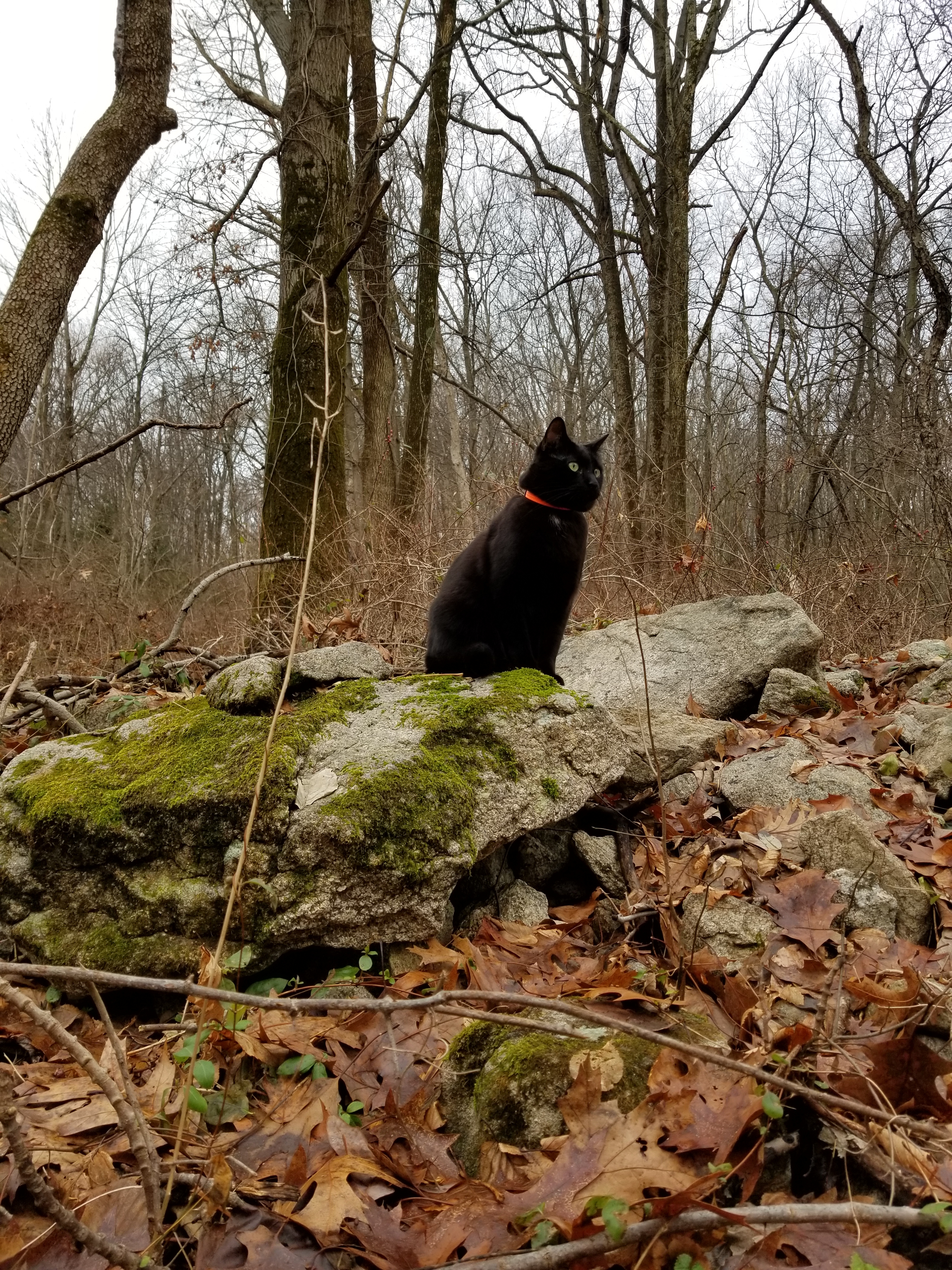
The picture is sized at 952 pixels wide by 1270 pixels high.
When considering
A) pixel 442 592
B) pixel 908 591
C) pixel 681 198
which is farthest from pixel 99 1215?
pixel 681 198

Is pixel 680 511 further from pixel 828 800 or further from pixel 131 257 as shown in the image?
pixel 131 257

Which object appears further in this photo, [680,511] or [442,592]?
[680,511]

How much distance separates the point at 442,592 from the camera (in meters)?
4.12

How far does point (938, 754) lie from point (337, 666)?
2815 mm

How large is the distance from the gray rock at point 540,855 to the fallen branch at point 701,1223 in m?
1.68

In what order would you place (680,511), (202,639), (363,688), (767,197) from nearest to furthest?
1. (363,688)
2. (680,511)
3. (202,639)
4. (767,197)

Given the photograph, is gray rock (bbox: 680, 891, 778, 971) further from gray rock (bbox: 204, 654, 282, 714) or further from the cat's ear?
the cat's ear

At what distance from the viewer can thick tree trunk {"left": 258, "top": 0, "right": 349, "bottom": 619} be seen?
23.4 feet

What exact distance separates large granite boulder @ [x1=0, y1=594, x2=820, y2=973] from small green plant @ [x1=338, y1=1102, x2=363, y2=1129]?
0.52 metres

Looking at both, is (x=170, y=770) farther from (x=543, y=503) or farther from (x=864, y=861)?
(x=864, y=861)

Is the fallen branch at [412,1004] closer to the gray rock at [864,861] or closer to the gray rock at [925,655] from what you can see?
the gray rock at [864,861]

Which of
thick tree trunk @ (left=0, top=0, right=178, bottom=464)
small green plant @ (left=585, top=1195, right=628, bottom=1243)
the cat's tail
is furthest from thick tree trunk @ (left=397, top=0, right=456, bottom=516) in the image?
small green plant @ (left=585, top=1195, right=628, bottom=1243)

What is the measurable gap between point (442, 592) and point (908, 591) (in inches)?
255

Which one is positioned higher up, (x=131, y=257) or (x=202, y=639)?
(x=131, y=257)
